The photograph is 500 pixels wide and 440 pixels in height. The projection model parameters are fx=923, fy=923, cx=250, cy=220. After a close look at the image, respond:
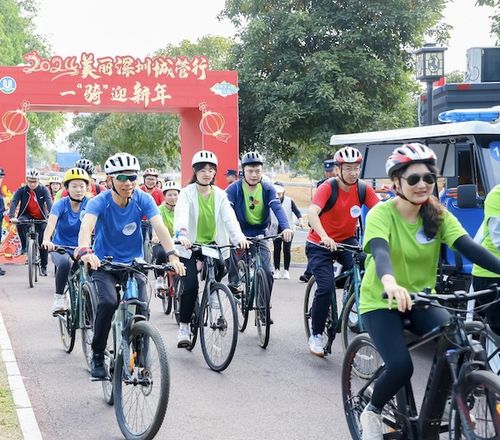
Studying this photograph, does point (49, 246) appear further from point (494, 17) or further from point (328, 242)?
point (494, 17)

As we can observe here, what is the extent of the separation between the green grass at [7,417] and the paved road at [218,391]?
20 cm

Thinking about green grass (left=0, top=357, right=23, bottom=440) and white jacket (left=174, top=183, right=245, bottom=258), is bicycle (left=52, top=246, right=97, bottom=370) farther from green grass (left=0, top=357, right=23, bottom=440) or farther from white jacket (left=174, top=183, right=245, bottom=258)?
white jacket (left=174, top=183, right=245, bottom=258)

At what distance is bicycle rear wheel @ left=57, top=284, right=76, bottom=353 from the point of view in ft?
28.8

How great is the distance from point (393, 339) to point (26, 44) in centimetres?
4691

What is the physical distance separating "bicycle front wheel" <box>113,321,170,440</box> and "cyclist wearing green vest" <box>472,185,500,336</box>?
2.30m

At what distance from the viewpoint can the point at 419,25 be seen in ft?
76.5

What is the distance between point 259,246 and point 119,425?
3708 millimetres

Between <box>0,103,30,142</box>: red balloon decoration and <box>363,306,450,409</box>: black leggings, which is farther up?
<box>0,103,30,142</box>: red balloon decoration

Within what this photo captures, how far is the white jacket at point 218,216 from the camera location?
→ 8.77 metres

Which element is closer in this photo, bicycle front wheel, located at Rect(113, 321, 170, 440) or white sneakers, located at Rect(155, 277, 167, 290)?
bicycle front wheel, located at Rect(113, 321, 170, 440)

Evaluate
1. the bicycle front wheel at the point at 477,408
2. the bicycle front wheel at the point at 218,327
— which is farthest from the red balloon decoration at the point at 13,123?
the bicycle front wheel at the point at 477,408

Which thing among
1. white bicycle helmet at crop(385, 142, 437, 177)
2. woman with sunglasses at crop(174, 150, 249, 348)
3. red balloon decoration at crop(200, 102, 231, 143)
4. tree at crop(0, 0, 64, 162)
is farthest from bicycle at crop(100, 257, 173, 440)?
tree at crop(0, 0, 64, 162)

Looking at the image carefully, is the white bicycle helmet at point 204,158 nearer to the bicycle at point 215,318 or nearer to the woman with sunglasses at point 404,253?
the bicycle at point 215,318

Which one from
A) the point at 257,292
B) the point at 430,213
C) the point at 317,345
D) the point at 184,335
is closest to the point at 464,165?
the point at 317,345
